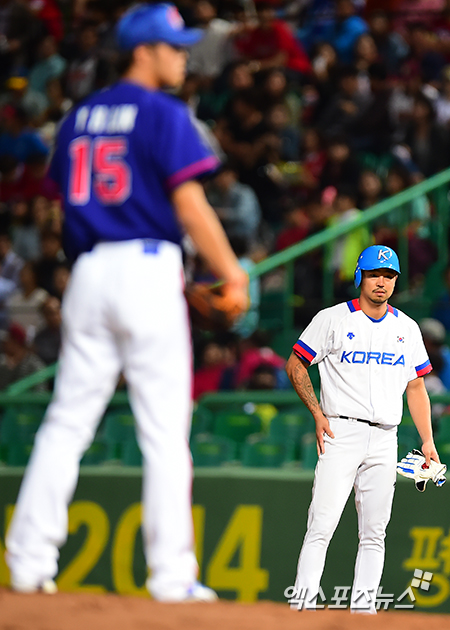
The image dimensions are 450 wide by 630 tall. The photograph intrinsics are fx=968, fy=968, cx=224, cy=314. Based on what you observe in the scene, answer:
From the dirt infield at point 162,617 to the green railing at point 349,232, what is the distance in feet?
15.9

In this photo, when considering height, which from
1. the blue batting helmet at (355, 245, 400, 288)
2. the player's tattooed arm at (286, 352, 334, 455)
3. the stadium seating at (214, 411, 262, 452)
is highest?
the blue batting helmet at (355, 245, 400, 288)

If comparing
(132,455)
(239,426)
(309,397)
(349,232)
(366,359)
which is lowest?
(132,455)

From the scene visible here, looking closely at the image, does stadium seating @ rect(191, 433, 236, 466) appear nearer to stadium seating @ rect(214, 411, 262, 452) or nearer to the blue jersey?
stadium seating @ rect(214, 411, 262, 452)

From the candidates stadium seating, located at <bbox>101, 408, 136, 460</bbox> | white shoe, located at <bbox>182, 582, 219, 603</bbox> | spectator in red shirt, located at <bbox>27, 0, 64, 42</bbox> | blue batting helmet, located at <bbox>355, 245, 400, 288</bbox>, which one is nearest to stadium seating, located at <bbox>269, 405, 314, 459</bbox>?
stadium seating, located at <bbox>101, 408, 136, 460</bbox>

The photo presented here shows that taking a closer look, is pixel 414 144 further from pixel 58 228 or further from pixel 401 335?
pixel 401 335

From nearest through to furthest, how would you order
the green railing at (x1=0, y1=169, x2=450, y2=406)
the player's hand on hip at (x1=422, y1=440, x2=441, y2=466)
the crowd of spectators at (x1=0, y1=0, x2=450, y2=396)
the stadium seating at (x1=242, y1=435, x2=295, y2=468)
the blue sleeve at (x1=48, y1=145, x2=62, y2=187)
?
the blue sleeve at (x1=48, y1=145, x2=62, y2=187), the player's hand on hip at (x1=422, y1=440, x2=441, y2=466), the stadium seating at (x1=242, y1=435, x2=295, y2=468), the green railing at (x1=0, y1=169, x2=450, y2=406), the crowd of spectators at (x1=0, y1=0, x2=450, y2=396)

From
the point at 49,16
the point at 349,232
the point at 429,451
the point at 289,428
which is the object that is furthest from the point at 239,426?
the point at 49,16

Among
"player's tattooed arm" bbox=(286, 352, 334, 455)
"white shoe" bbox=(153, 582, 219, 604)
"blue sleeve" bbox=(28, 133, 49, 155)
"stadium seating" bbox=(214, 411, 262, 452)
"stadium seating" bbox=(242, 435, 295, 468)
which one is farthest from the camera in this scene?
"blue sleeve" bbox=(28, 133, 49, 155)

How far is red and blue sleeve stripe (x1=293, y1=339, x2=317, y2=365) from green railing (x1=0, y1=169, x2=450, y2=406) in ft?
12.6

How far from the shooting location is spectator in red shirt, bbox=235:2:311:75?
11102mm

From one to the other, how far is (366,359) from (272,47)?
8046 mm

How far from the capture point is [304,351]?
4.02 metres

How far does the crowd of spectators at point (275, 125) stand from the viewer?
8.70 meters

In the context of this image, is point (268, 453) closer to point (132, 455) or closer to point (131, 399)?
point (132, 455)
